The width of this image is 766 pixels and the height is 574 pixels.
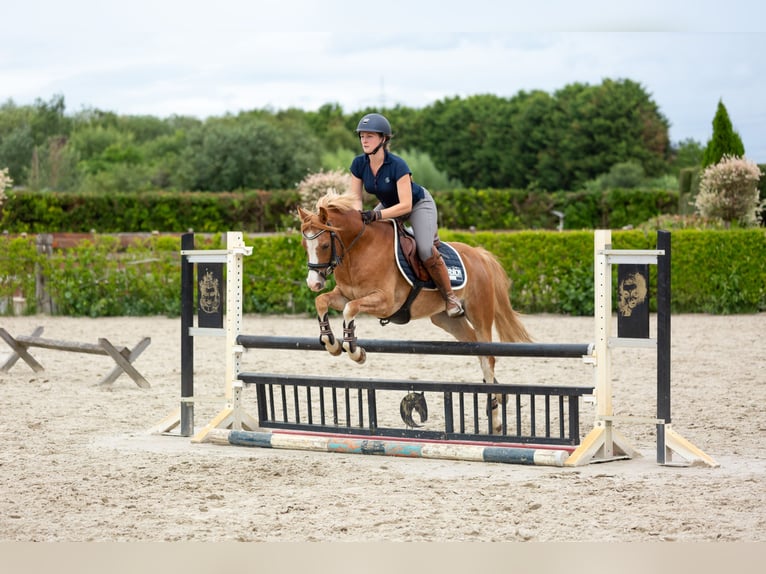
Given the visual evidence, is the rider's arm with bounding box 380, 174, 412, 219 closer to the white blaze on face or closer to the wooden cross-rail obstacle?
the white blaze on face

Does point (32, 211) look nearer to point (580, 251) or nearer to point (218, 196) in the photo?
point (218, 196)

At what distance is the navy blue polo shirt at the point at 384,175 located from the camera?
18.2 ft

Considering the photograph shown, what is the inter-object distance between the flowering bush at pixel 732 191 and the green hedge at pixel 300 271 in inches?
108

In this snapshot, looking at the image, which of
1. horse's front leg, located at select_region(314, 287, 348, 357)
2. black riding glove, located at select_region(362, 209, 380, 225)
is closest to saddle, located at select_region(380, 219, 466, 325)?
black riding glove, located at select_region(362, 209, 380, 225)

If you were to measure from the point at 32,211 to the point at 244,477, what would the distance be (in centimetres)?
1841

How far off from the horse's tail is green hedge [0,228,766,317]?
6.86 metres

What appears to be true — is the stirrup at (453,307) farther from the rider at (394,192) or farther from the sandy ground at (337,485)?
the sandy ground at (337,485)

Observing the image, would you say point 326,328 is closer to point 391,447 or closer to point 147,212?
point 391,447

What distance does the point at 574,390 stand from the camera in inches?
208

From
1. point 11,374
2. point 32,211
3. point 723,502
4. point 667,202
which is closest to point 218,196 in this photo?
point 32,211

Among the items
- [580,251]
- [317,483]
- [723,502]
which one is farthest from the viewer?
[580,251]

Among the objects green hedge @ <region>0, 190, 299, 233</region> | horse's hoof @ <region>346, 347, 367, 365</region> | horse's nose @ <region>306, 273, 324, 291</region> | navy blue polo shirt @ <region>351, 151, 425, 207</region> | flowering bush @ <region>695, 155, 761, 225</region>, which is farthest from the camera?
green hedge @ <region>0, 190, 299, 233</region>

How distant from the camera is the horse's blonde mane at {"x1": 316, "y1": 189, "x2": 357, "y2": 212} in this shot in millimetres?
5348

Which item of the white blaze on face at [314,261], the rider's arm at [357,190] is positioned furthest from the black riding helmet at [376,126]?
the white blaze on face at [314,261]
